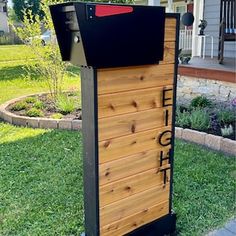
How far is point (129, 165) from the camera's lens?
202 cm

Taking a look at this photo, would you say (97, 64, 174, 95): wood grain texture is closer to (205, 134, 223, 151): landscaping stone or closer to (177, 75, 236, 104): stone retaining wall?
(205, 134, 223, 151): landscaping stone

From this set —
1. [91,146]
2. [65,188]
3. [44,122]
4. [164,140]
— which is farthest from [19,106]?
[91,146]

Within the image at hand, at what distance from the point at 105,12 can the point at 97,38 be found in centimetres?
13

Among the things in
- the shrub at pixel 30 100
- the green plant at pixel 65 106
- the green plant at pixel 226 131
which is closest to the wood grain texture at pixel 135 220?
the green plant at pixel 226 131

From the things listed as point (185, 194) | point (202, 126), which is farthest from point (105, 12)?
point (202, 126)

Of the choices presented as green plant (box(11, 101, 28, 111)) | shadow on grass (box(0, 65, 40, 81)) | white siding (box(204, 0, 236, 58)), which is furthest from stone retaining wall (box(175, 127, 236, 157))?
shadow on grass (box(0, 65, 40, 81))

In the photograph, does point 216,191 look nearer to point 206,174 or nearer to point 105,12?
point 206,174

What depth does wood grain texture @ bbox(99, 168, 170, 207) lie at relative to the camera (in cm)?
193

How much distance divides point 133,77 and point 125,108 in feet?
0.60

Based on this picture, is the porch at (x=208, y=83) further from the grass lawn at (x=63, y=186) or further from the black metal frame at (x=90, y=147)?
the black metal frame at (x=90, y=147)

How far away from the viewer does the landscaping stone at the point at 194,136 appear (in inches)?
150

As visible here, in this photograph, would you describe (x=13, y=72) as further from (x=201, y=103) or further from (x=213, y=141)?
(x=213, y=141)

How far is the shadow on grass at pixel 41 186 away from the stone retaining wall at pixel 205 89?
2134 millimetres

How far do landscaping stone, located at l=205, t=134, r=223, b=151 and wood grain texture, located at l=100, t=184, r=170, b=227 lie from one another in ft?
5.11
